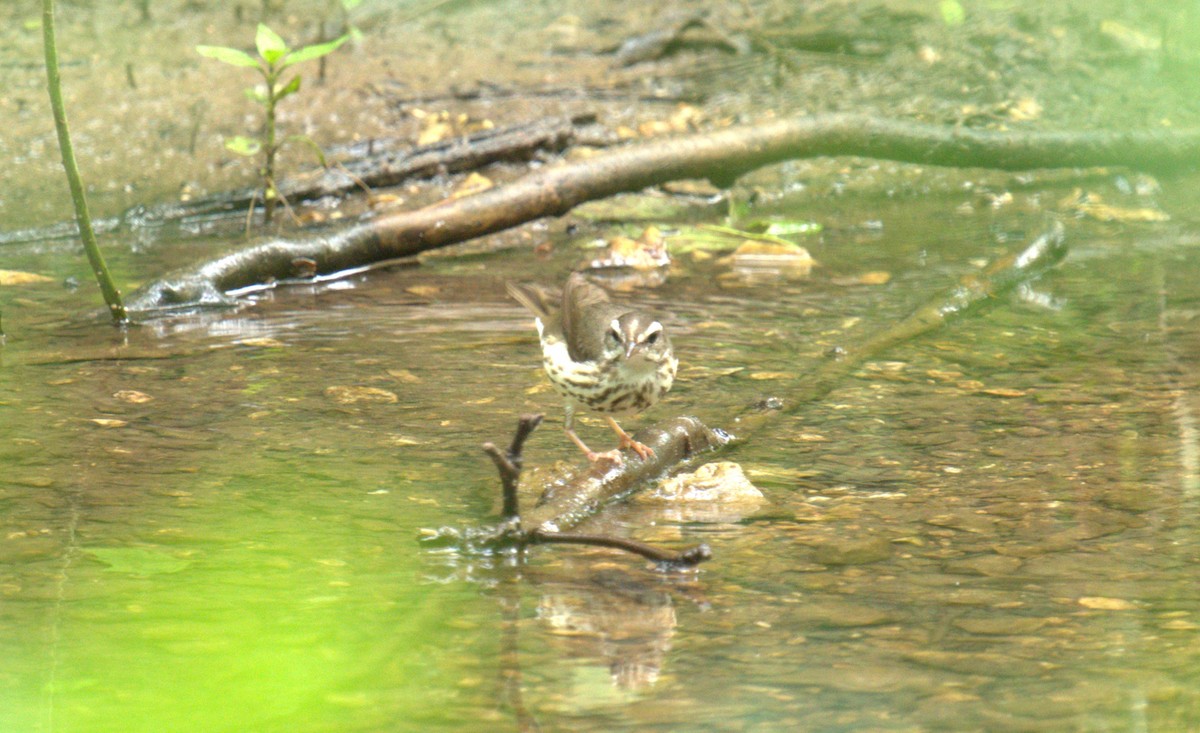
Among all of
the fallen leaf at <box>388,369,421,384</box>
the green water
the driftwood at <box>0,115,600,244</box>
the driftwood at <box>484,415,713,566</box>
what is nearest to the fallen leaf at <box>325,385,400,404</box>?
the green water

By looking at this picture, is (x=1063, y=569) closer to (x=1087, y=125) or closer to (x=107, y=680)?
(x=107, y=680)

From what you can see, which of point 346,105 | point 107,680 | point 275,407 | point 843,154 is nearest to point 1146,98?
point 843,154

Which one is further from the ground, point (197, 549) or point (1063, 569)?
point (197, 549)

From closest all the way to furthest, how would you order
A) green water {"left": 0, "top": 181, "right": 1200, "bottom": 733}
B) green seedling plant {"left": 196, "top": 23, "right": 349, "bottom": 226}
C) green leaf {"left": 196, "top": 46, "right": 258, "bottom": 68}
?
green water {"left": 0, "top": 181, "right": 1200, "bottom": 733} → green leaf {"left": 196, "top": 46, "right": 258, "bottom": 68} → green seedling plant {"left": 196, "top": 23, "right": 349, "bottom": 226}

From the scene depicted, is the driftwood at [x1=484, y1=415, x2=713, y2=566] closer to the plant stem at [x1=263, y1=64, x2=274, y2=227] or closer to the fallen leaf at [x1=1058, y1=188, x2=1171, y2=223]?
the plant stem at [x1=263, y1=64, x2=274, y2=227]

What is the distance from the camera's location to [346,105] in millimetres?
10305

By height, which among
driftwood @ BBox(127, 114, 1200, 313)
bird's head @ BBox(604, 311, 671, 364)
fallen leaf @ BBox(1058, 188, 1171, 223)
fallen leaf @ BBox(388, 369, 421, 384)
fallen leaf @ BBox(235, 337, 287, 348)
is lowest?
fallen leaf @ BBox(388, 369, 421, 384)

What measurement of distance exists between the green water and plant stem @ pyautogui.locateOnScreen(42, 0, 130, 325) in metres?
0.21

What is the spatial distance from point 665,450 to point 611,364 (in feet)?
1.08

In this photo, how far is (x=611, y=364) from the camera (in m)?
4.40

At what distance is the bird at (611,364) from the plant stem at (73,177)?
2.45 meters

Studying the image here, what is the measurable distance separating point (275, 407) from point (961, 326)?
3240 mm

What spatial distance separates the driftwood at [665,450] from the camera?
331 centimetres

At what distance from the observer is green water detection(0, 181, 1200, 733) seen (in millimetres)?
2738
